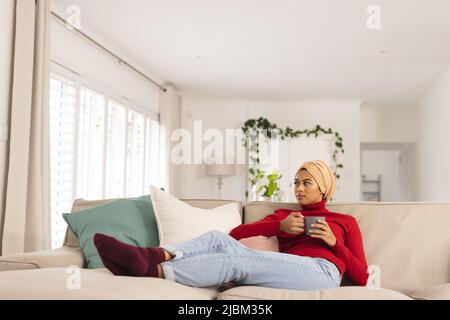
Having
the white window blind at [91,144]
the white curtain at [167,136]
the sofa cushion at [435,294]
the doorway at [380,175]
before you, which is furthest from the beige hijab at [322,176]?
the doorway at [380,175]

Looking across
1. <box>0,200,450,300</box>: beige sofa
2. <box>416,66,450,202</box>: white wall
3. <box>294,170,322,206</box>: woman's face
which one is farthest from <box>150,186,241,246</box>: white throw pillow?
<box>416,66,450,202</box>: white wall

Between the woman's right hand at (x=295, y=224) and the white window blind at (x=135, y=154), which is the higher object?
the white window blind at (x=135, y=154)

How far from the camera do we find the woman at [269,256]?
75.3 inches

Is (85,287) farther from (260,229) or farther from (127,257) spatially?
(260,229)

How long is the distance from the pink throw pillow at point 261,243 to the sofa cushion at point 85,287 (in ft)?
1.63

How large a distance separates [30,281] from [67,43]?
360 cm

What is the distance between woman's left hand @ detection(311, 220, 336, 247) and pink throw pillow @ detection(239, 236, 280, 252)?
0.27 metres

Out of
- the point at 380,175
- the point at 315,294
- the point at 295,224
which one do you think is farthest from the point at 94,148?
the point at 380,175

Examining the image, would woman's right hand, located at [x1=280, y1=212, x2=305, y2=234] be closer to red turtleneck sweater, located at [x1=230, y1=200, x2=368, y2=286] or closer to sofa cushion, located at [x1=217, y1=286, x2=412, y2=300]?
red turtleneck sweater, located at [x1=230, y1=200, x2=368, y2=286]

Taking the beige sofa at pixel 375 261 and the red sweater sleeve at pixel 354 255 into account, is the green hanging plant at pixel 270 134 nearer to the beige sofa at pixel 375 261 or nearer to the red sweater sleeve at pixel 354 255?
the beige sofa at pixel 375 261

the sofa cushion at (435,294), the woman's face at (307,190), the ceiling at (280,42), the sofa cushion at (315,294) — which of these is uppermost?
the ceiling at (280,42)

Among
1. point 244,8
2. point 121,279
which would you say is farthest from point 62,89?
point 121,279

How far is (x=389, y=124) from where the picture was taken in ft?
30.2
